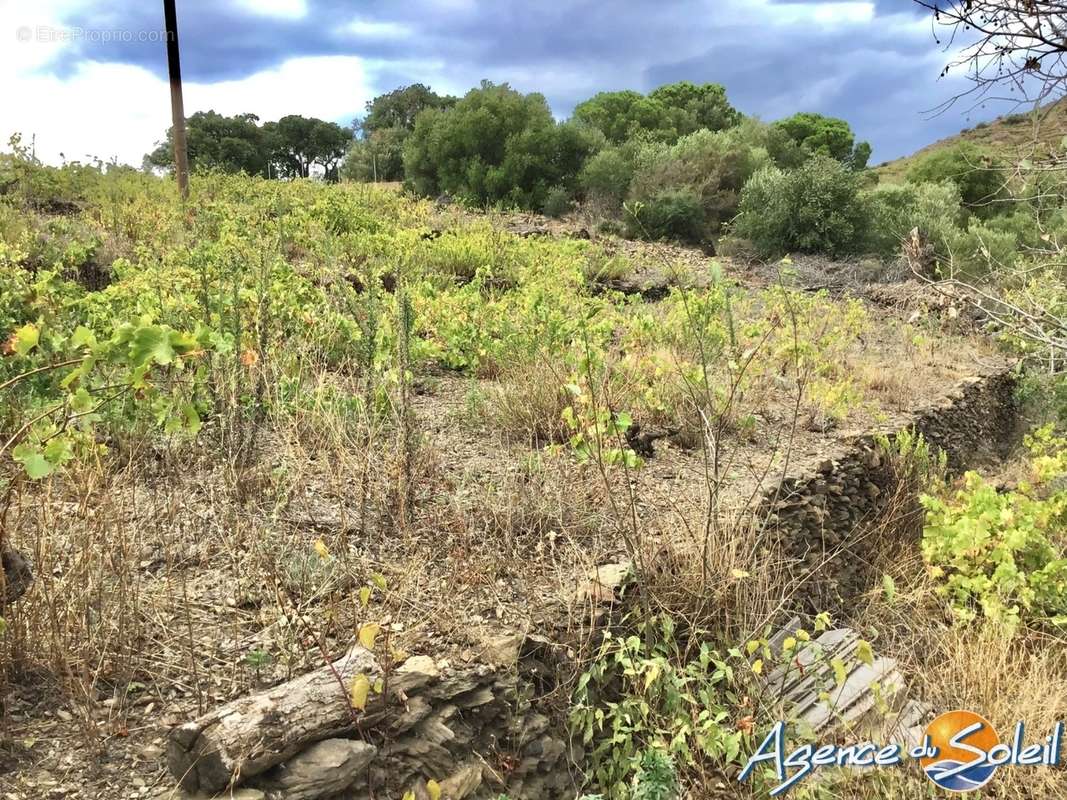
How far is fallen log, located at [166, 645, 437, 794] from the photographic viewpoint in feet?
5.61

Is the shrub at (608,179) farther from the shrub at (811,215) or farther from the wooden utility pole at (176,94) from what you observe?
the wooden utility pole at (176,94)

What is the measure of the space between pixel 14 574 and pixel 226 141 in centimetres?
2577

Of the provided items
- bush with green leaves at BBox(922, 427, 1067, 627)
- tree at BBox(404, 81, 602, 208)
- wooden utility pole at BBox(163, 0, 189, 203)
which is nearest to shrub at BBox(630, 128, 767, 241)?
tree at BBox(404, 81, 602, 208)

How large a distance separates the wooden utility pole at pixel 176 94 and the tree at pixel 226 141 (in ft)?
40.8

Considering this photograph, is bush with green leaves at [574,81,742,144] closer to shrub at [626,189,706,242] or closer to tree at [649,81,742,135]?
tree at [649,81,742,135]

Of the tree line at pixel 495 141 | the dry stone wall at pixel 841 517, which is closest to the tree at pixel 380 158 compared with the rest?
the tree line at pixel 495 141

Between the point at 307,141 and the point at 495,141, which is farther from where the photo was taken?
the point at 307,141

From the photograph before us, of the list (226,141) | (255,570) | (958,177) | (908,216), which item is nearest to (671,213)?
(908,216)

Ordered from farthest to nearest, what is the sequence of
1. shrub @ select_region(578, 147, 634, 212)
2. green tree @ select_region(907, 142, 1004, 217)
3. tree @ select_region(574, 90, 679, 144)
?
tree @ select_region(574, 90, 679, 144) < green tree @ select_region(907, 142, 1004, 217) < shrub @ select_region(578, 147, 634, 212)

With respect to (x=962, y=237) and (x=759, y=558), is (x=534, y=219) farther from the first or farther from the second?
(x=759, y=558)

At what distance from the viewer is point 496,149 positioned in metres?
16.4

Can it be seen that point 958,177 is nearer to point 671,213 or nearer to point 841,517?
point 671,213

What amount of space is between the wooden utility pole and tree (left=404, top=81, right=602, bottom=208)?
19.0 ft

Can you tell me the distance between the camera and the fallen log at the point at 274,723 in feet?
5.61
